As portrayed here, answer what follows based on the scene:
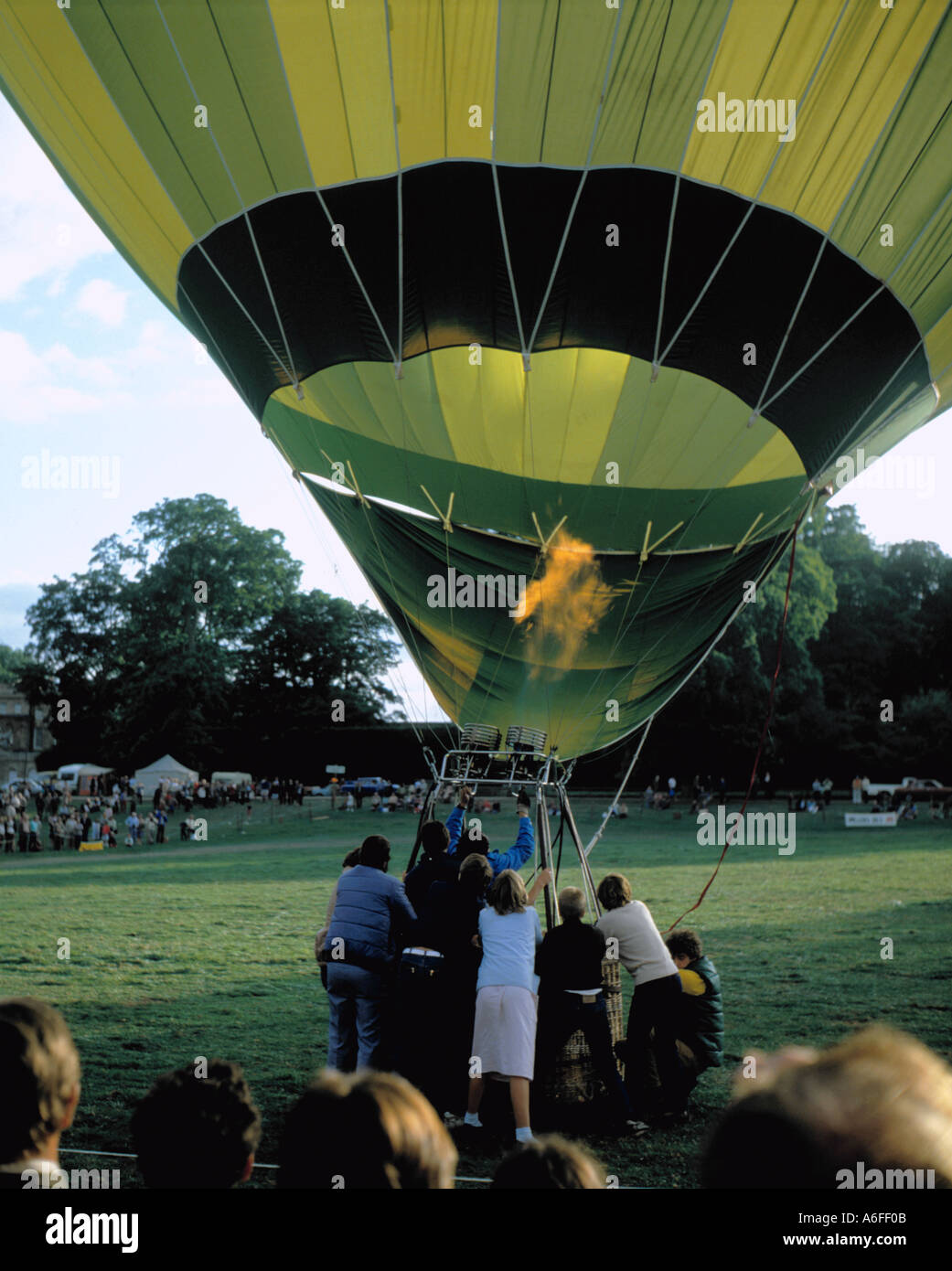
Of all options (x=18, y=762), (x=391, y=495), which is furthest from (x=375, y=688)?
(x=391, y=495)

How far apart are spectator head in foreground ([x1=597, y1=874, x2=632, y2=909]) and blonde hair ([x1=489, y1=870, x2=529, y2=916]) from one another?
70 cm

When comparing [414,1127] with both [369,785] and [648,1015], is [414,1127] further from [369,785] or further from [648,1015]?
[369,785]

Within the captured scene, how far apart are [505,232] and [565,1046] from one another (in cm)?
481

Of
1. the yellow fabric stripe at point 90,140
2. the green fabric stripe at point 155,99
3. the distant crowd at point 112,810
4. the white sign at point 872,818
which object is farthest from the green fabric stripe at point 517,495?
the white sign at point 872,818

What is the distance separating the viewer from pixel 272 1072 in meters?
6.00

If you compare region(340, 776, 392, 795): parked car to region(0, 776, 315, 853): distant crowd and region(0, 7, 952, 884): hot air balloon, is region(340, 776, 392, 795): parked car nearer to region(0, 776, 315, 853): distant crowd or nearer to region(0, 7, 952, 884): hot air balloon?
region(0, 776, 315, 853): distant crowd

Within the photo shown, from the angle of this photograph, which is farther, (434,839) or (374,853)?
(434,839)

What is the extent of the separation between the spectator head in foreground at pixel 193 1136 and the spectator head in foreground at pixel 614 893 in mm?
4020

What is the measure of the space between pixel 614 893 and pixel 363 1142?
4.40 m

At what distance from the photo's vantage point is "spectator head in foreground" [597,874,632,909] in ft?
18.3

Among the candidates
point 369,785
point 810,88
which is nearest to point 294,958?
point 810,88

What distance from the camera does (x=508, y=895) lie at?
5043 mm

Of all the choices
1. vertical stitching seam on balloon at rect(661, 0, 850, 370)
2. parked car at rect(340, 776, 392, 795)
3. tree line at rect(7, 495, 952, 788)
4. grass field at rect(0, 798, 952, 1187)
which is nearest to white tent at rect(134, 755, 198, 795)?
tree line at rect(7, 495, 952, 788)

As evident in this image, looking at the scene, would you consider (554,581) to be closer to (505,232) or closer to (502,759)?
(502,759)
